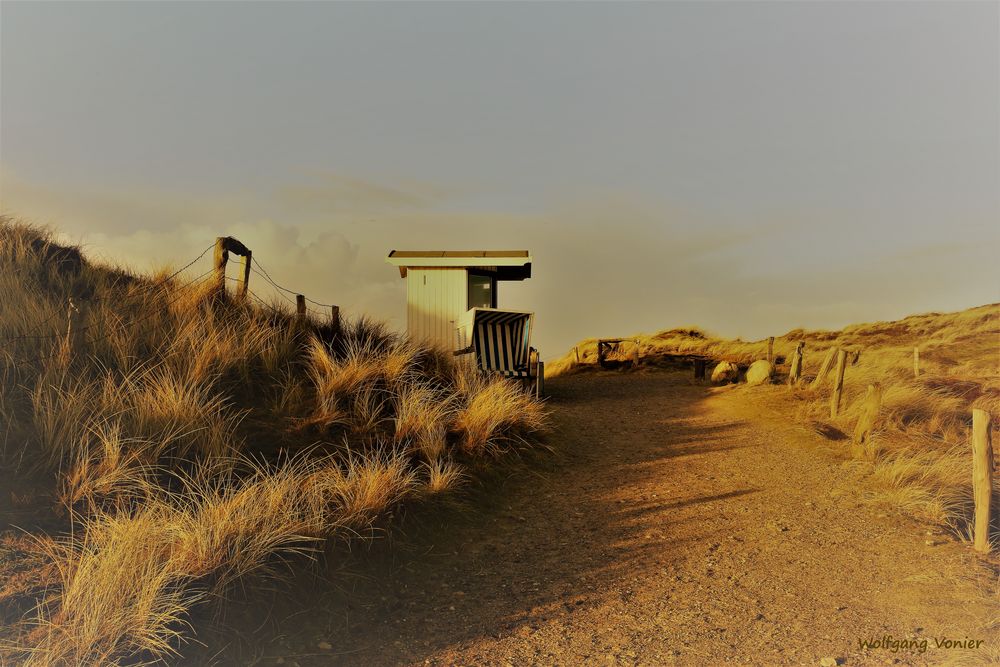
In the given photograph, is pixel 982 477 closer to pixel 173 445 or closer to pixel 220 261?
pixel 173 445

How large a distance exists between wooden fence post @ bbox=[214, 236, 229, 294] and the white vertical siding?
23.4 feet

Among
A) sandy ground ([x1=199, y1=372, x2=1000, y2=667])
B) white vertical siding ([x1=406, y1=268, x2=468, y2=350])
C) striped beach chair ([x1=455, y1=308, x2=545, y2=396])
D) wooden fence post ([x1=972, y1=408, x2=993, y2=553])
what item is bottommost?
sandy ground ([x1=199, y1=372, x2=1000, y2=667])

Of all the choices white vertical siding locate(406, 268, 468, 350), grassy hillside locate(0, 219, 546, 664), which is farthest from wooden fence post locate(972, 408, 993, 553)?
white vertical siding locate(406, 268, 468, 350)

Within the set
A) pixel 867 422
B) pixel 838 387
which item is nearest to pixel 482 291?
pixel 838 387

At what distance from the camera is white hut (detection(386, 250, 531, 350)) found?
16719mm

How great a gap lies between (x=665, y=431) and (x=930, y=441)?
12.4ft

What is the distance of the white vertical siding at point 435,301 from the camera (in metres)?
16.8

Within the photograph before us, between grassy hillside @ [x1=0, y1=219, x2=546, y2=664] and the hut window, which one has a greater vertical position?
the hut window

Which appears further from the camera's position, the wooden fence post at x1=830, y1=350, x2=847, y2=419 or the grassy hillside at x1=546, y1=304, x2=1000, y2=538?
the wooden fence post at x1=830, y1=350, x2=847, y2=419

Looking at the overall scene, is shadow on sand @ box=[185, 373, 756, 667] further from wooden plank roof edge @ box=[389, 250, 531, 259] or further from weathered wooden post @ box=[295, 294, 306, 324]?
wooden plank roof edge @ box=[389, 250, 531, 259]

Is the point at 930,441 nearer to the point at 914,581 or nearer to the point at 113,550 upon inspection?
the point at 914,581

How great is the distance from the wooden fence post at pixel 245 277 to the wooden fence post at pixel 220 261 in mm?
286

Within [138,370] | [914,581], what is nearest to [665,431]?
[914,581]

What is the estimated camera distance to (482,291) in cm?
1773
